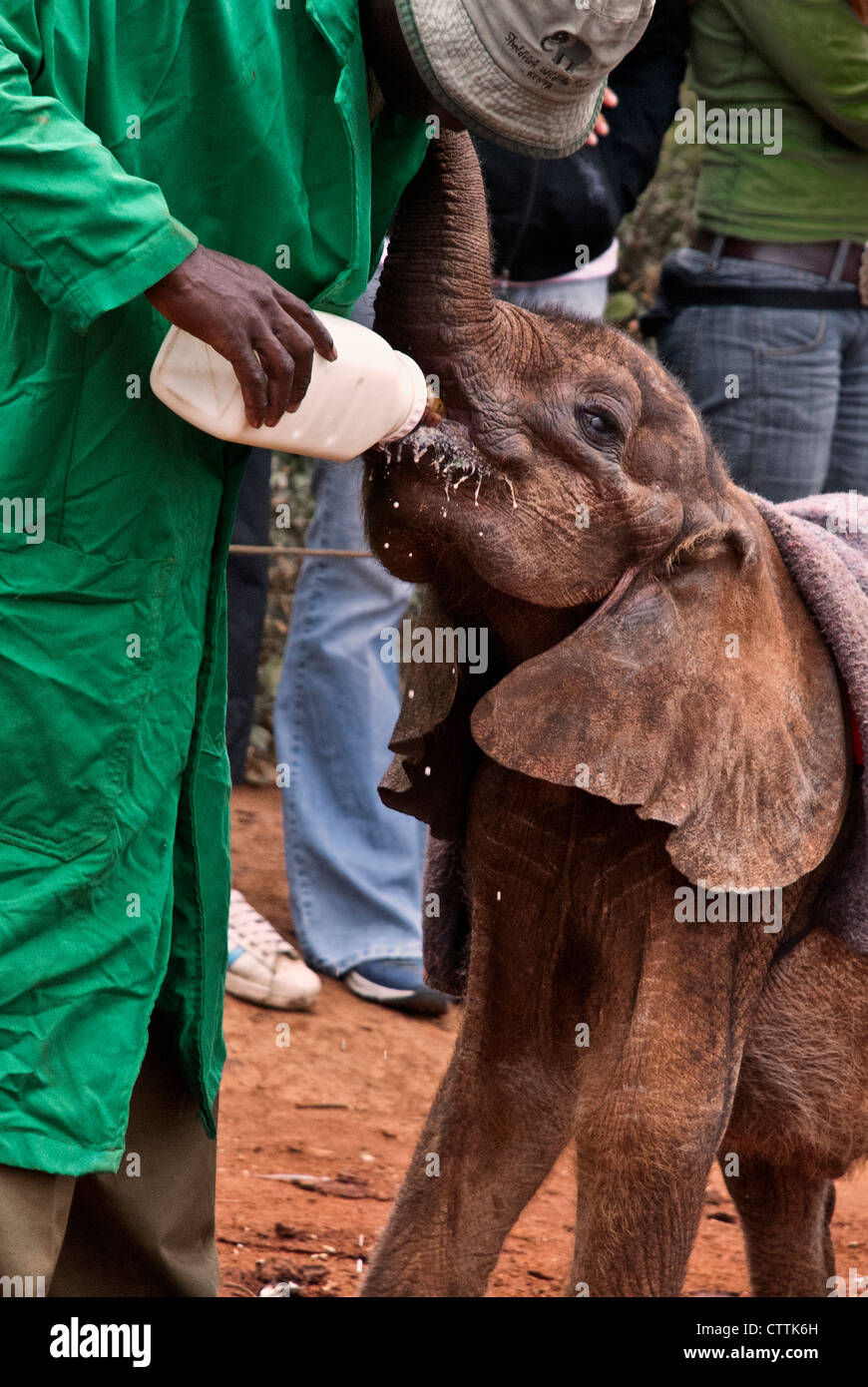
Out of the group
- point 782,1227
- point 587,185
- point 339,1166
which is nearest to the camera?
point 782,1227

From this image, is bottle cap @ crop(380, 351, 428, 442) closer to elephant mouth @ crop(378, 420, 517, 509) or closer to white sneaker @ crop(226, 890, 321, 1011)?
elephant mouth @ crop(378, 420, 517, 509)

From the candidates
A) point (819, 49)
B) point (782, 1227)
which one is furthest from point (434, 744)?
point (819, 49)

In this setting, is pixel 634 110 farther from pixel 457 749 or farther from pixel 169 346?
pixel 169 346

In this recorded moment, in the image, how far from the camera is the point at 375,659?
4762 millimetres

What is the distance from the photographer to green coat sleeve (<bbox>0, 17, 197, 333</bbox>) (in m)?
1.78

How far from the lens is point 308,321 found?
6.38 ft

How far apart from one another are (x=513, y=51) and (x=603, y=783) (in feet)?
2.82

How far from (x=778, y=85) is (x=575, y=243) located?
2.09 feet

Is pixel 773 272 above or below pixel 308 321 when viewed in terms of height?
below

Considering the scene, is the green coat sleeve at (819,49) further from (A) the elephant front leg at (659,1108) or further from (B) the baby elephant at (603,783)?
(A) the elephant front leg at (659,1108)

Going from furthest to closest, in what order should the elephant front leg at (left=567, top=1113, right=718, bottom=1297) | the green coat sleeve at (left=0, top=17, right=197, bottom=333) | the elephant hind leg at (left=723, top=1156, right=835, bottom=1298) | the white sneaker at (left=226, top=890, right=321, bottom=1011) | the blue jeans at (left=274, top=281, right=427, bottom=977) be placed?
the blue jeans at (left=274, top=281, right=427, bottom=977)
the white sneaker at (left=226, top=890, right=321, bottom=1011)
the elephant hind leg at (left=723, top=1156, right=835, bottom=1298)
the elephant front leg at (left=567, top=1113, right=718, bottom=1297)
the green coat sleeve at (left=0, top=17, right=197, bottom=333)

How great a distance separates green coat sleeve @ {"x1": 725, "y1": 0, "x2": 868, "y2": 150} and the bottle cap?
7.72 ft

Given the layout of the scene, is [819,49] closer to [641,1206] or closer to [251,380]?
[251,380]

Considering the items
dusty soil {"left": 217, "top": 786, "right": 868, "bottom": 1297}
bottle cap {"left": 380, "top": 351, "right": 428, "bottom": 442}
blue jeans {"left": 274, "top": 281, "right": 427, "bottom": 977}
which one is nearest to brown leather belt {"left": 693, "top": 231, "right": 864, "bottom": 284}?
blue jeans {"left": 274, "top": 281, "right": 427, "bottom": 977}
